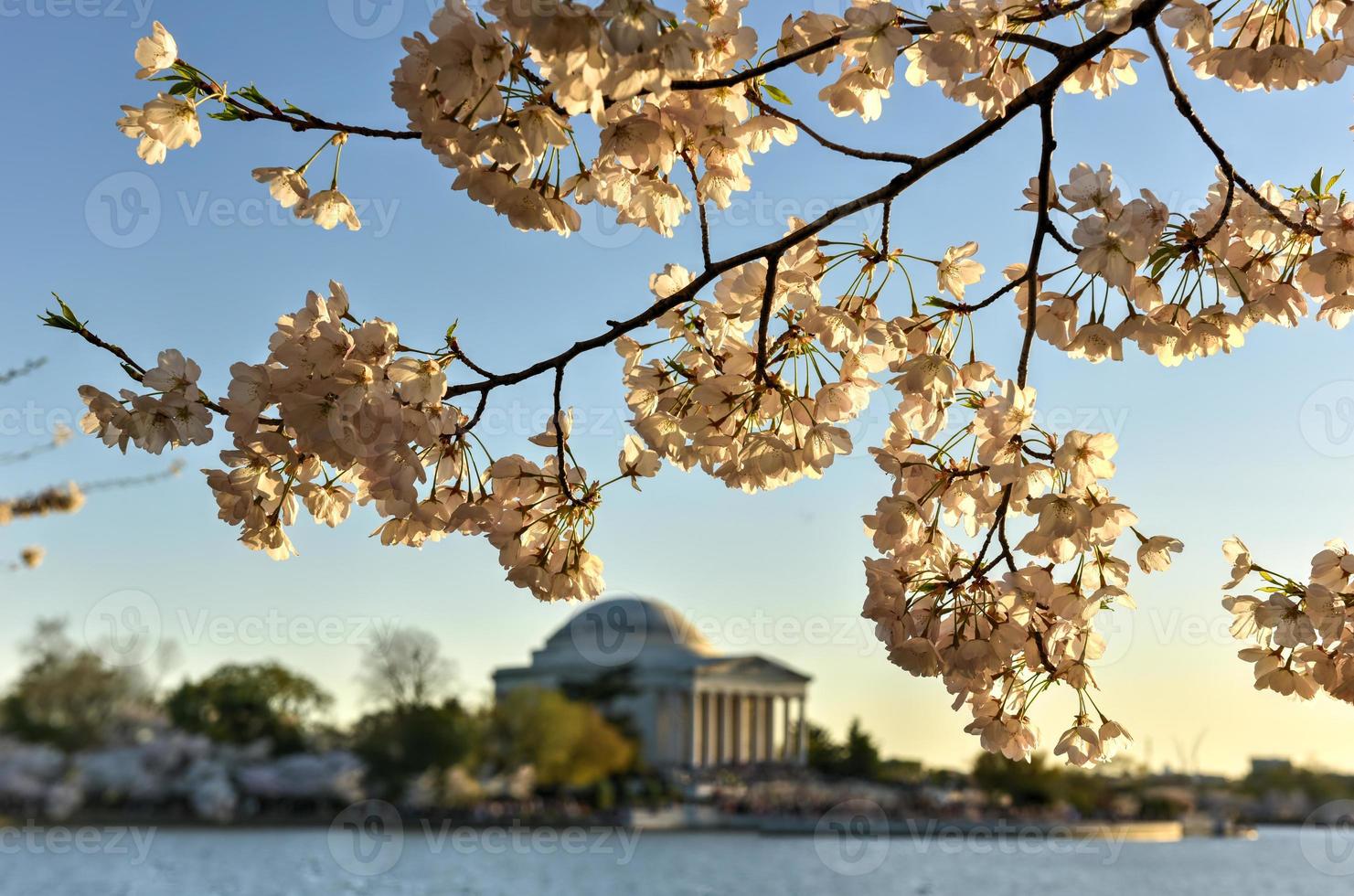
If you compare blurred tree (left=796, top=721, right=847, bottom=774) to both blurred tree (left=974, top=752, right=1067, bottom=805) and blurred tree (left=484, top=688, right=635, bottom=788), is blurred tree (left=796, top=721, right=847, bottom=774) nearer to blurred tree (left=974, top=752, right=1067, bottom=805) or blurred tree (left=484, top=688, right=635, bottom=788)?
blurred tree (left=974, top=752, right=1067, bottom=805)

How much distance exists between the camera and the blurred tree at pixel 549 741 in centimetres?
5612

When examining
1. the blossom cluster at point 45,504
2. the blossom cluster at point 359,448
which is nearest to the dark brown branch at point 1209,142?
the blossom cluster at point 359,448

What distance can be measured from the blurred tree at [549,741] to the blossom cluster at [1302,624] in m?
55.2

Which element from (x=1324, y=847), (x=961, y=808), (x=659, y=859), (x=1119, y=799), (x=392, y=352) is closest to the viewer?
(x=392, y=352)

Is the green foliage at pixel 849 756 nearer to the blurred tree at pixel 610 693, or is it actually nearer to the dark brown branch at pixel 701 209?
the blurred tree at pixel 610 693

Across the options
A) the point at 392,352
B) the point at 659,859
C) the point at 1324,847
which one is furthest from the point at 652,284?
the point at 1324,847

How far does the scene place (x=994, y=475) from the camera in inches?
78.6

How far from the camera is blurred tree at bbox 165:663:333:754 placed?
54562 mm

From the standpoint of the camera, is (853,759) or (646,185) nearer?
(646,185)

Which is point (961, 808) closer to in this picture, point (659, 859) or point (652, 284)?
point (659, 859)

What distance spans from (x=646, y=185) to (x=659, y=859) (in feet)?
144

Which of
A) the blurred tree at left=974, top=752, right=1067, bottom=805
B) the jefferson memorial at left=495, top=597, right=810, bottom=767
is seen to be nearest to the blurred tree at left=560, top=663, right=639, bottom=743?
the jefferson memorial at left=495, top=597, right=810, bottom=767

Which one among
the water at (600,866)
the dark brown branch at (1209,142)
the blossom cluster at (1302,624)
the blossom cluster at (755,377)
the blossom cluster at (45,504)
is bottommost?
the water at (600,866)

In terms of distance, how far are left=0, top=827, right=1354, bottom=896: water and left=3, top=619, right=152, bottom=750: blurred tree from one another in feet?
11.4
